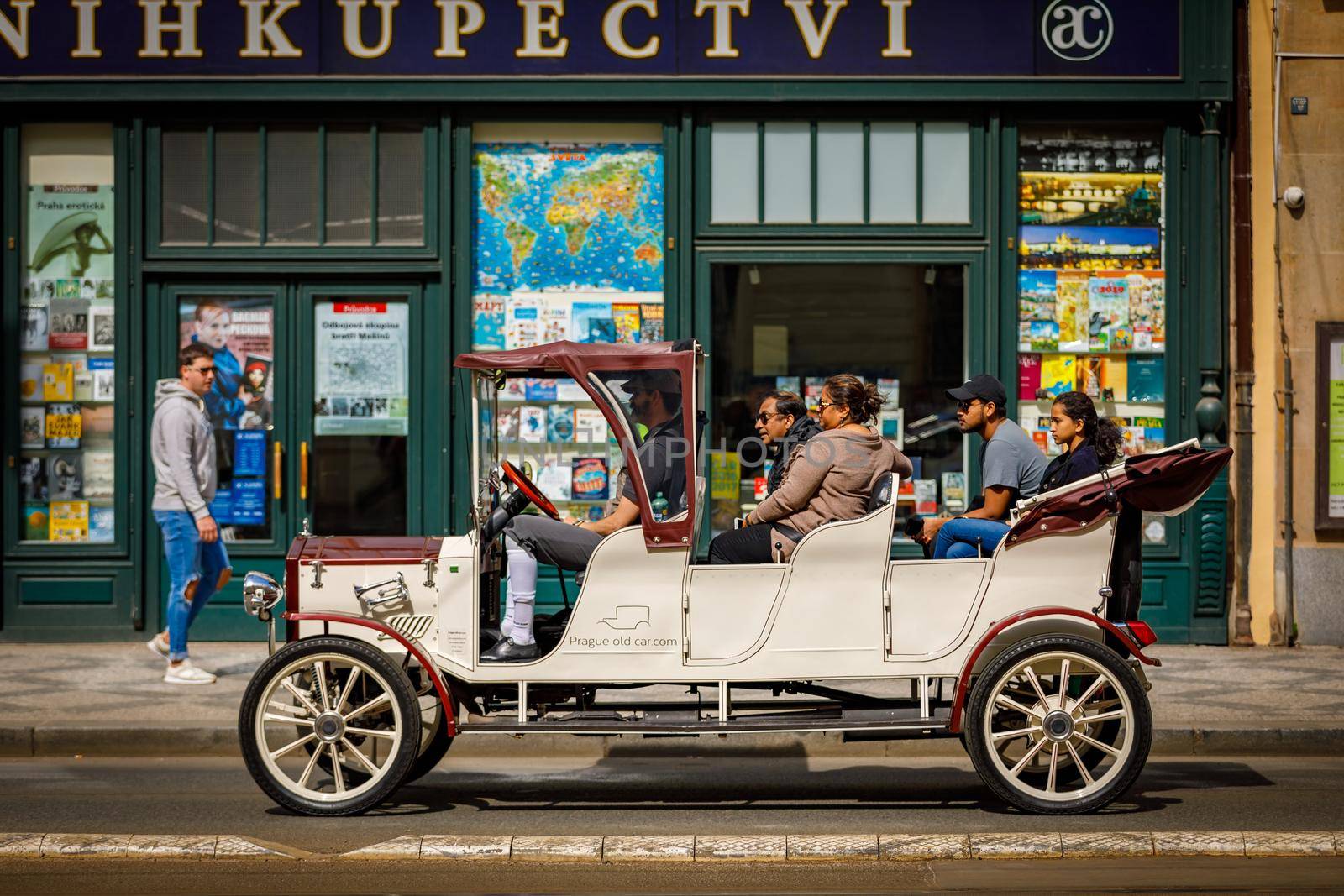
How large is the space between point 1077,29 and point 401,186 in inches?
207

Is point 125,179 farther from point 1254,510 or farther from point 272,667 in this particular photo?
point 1254,510

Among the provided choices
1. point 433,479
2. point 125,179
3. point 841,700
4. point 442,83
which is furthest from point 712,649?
point 125,179

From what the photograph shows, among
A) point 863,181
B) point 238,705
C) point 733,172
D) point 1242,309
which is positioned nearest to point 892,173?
point 863,181

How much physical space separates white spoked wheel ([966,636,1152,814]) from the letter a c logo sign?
21.6 ft

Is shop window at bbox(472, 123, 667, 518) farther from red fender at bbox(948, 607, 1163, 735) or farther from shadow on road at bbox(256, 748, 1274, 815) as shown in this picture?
red fender at bbox(948, 607, 1163, 735)

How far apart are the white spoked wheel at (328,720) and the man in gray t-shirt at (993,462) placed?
2.57 m

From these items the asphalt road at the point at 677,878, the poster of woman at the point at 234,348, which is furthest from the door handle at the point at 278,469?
the asphalt road at the point at 677,878

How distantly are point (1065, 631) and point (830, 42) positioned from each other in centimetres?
640

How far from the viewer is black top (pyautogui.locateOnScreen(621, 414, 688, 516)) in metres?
7.07

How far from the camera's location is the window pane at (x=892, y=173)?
40.6 ft

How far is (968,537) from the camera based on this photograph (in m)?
7.46

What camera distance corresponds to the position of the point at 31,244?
1244 centimetres

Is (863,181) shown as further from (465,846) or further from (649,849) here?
(465,846)

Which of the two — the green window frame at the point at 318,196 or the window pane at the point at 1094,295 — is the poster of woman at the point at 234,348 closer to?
the green window frame at the point at 318,196
